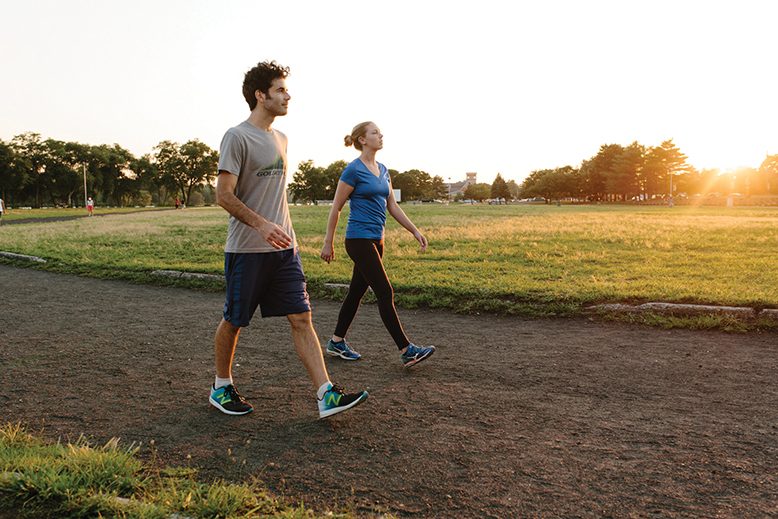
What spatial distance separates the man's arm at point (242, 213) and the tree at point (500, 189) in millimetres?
151080

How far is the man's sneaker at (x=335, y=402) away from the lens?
3.67 metres

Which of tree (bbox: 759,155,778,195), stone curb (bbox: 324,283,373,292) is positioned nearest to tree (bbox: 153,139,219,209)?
tree (bbox: 759,155,778,195)

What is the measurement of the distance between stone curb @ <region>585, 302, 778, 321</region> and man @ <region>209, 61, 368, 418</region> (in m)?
4.20

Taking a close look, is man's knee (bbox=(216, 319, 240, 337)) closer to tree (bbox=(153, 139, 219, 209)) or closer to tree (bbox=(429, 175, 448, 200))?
tree (bbox=(153, 139, 219, 209))

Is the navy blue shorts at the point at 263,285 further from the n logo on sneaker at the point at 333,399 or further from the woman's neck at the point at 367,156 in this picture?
the woman's neck at the point at 367,156

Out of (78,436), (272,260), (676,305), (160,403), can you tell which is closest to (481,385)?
(272,260)

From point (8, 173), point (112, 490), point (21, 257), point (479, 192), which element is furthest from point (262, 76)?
point (479, 192)

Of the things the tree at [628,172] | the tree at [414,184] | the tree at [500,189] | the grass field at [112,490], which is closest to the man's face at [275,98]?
the grass field at [112,490]

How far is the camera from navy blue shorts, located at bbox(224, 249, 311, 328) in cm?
370

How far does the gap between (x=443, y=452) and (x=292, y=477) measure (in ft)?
2.68

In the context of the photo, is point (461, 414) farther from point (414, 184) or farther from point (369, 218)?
point (414, 184)

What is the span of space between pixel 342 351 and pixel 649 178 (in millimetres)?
99081

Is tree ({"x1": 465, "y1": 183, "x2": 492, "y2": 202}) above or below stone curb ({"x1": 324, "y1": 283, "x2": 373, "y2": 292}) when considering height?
above

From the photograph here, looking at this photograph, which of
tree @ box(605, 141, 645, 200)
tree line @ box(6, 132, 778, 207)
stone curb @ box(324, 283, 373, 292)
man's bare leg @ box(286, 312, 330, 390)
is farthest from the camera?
tree @ box(605, 141, 645, 200)
